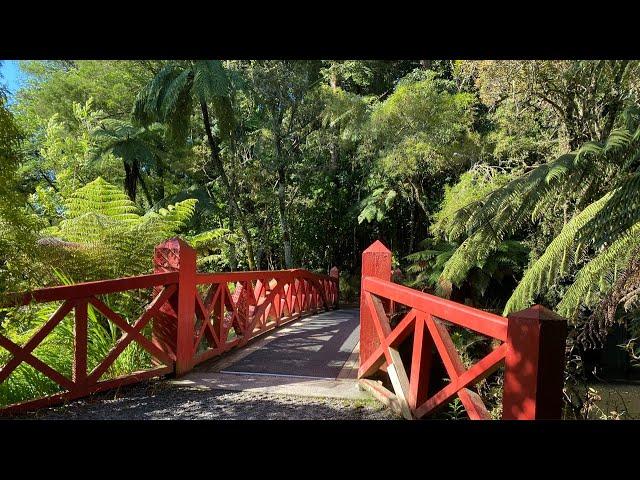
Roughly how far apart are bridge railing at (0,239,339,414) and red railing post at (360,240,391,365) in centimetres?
147

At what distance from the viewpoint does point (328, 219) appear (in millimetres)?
14781

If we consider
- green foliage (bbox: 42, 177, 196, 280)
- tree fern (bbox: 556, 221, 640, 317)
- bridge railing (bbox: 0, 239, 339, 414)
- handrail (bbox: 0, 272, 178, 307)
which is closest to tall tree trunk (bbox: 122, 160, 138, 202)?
bridge railing (bbox: 0, 239, 339, 414)

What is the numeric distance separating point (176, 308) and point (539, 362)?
9.52 feet

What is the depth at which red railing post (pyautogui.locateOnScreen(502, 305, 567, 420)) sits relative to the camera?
1.44 metres

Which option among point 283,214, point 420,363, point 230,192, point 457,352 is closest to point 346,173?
point 283,214

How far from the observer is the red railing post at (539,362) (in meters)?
1.44

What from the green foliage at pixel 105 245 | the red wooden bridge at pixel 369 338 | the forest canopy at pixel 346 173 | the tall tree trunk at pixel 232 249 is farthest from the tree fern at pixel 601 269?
the tall tree trunk at pixel 232 249

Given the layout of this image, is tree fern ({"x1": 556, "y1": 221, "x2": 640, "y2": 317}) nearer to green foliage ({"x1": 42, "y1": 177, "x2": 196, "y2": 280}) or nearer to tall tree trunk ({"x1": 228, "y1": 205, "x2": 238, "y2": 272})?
green foliage ({"x1": 42, "y1": 177, "x2": 196, "y2": 280})

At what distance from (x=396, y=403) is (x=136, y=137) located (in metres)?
9.85

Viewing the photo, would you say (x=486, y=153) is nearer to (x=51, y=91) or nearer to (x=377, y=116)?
(x=377, y=116)

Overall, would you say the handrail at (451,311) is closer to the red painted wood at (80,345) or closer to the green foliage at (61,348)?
the red painted wood at (80,345)
